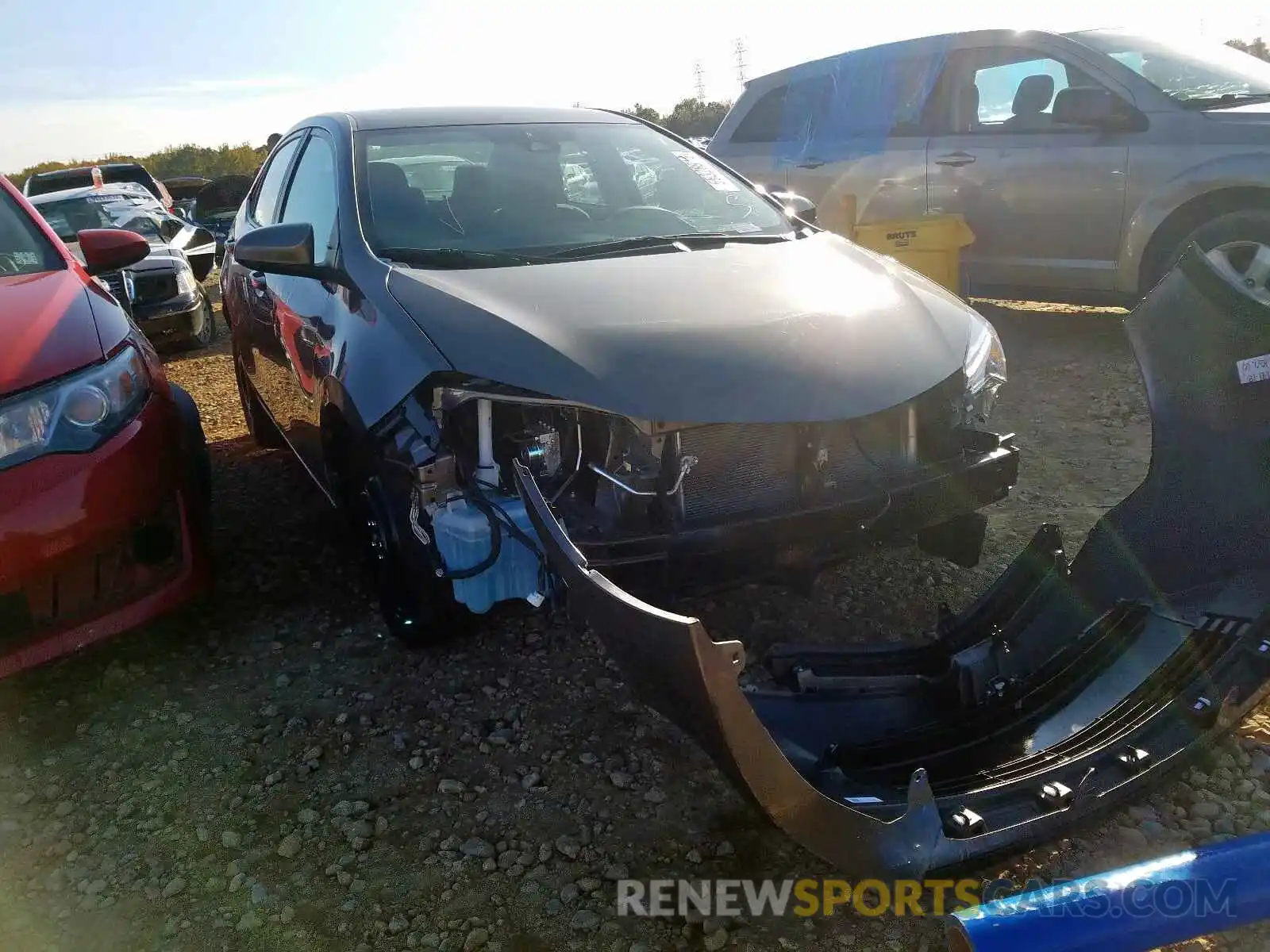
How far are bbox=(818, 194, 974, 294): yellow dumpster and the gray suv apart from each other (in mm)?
424

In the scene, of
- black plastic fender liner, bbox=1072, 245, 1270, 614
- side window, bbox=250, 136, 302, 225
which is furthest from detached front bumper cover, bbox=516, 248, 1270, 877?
side window, bbox=250, 136, 302, 225

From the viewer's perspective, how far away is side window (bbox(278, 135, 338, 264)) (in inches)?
128

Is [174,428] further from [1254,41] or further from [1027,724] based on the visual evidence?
[1254,41]

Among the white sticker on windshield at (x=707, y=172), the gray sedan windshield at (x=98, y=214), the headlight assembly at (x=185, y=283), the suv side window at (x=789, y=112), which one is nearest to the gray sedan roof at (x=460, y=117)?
the white sticker on windshield at (x=707, y=172)

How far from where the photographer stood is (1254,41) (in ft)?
62.6

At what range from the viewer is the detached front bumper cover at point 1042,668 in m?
1.80

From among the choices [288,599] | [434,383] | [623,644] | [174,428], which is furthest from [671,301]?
[288,599]

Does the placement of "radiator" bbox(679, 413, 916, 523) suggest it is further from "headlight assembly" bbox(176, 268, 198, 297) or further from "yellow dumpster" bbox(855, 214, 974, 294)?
"headlight assembly" bbox(176, 268, 198, 297)

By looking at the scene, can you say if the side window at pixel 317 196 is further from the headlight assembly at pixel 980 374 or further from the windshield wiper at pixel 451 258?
the headlight assembly at pixel 980 374

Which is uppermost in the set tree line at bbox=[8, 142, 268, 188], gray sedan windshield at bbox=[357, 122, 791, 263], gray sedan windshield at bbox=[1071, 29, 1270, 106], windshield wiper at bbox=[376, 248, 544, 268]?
gray sedan windshield at bbox=[1071, 29, 1270, 106]

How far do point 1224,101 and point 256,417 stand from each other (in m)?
5.56

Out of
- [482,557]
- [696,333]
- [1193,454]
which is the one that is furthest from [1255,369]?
[482,557]

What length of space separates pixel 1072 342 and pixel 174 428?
5682 millimetres

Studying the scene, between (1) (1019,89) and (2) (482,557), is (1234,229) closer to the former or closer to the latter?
(1) (1019,89)
